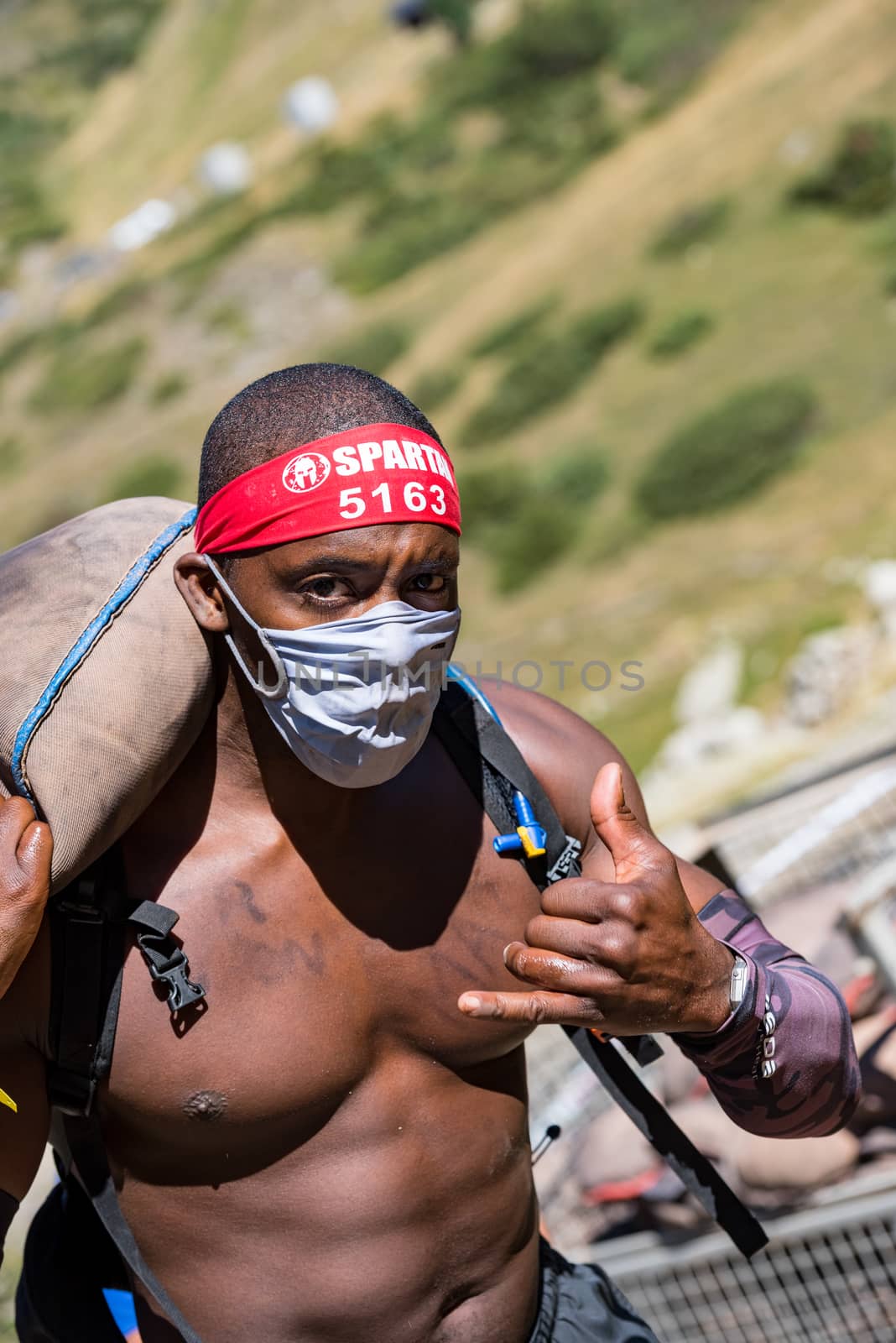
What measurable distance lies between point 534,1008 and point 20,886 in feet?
2.25

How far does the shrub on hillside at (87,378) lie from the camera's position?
2531 cm

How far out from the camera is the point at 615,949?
6.22 ft

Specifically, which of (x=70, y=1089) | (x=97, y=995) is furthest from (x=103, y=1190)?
(x=97, y=995)

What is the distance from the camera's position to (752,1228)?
242cm

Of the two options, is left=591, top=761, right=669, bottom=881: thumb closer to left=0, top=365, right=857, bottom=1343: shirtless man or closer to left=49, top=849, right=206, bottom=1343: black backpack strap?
left=0, top=365, right=857, bottom=1343: shirtless man

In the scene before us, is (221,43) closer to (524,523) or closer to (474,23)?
(474,23)

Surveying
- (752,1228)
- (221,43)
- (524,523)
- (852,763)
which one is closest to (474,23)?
(221,43)

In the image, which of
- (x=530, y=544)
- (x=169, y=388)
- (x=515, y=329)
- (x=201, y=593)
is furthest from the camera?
(x=169, y=388)

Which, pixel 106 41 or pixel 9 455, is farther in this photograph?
pixel 106 41

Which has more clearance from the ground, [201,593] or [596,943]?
[201,593]

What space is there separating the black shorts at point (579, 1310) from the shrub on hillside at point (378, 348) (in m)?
18.7

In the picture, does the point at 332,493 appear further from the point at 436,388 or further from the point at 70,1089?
the point at 436,388

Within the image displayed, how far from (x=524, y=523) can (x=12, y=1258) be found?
11576 millimetres

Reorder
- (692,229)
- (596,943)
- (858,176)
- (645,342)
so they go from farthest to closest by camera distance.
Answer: (692,229)
(858,176)
(645,342)
(596,943)
